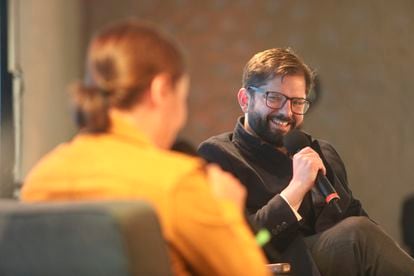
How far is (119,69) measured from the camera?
3.79 feet

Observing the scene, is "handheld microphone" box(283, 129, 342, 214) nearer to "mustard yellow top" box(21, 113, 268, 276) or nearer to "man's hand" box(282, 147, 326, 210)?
"man's hand" box(282, 147, 326, 210)

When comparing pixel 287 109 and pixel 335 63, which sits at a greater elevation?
pixel 287 109

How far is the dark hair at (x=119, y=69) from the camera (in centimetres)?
116

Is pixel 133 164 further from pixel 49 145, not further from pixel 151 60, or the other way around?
pixel 49 145

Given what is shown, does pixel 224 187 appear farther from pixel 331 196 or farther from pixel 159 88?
pixel 331 196

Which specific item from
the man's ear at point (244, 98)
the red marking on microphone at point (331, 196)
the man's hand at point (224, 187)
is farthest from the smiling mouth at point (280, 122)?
the man's hand at point (224, 187)

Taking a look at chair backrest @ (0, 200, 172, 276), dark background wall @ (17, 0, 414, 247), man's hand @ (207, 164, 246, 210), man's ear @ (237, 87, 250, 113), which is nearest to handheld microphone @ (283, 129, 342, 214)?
man's ear @ (237, 87, 250, 113)

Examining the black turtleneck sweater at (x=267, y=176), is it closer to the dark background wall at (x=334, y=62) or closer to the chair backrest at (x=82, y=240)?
the chair backrest at (x=82, y=240)

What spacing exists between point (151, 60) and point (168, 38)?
0.06 metres

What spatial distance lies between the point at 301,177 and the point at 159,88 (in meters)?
0.99

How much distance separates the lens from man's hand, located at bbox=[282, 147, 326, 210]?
2.09 m

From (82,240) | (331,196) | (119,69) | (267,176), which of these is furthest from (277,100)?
(82,240)

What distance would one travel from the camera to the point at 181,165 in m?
1.14

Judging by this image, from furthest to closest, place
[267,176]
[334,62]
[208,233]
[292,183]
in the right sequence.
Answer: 1. [334,62]
2. [267,176]
3. [292,183]
4. [208,233]
